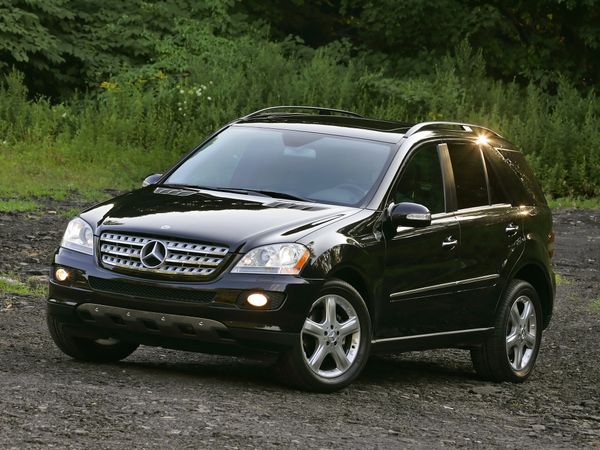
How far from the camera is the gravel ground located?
22.2ft

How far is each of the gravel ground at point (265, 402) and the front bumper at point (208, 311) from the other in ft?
0.94

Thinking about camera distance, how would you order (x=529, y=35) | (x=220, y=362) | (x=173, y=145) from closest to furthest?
(x=220, y=362) < (x=173, y=145) < (x=529, y=35)

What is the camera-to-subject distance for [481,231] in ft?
31.4

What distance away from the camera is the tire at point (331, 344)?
8.06 metres

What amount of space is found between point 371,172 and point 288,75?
1681cm

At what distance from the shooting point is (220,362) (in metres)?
9.66

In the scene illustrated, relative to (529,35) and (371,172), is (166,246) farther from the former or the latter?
(529,35)

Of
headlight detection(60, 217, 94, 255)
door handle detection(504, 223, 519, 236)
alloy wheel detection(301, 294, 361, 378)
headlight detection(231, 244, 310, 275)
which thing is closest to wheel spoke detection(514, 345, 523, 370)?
door handle detection(504, 223, 519, 236)

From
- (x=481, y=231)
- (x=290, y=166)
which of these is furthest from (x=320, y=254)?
(x=481, y=231)

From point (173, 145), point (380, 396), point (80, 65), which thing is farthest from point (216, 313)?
point (80, 65)

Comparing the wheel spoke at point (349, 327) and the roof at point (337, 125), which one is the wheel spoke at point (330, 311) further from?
the roof at point (337, 125)

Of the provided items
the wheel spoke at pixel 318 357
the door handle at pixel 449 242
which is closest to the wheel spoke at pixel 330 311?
the wheel spoke at pixel 318 357

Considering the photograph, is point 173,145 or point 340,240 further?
point 173,145

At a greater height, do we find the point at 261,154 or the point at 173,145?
the point at 261,154
